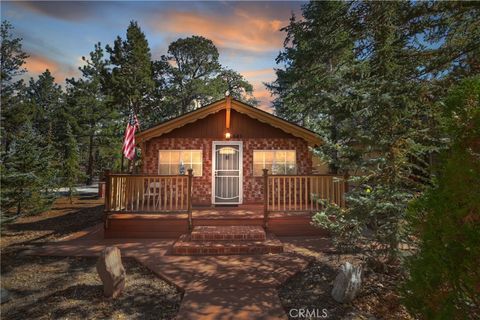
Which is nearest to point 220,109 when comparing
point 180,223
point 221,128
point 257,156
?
point 221,128

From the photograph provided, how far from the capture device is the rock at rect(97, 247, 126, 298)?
13.9 ft

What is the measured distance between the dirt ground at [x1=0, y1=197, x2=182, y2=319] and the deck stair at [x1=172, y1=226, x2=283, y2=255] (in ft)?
3.95

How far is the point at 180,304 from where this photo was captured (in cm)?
395

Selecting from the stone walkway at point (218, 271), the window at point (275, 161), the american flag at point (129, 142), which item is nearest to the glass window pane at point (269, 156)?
the window at point (275, 161)

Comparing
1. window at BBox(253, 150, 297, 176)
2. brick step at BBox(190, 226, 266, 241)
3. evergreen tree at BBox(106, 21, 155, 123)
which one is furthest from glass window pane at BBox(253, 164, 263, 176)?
evergreen tree at BBox(106, 21, 155, 123)

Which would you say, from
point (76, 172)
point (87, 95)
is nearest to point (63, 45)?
point (76, 172)

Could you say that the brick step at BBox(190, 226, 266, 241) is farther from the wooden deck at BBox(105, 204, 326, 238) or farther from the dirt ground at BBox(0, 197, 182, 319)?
the dirt ground at BBox(0, 197, 182, 319)

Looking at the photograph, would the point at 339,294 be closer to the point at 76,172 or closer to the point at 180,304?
the point at 180,304

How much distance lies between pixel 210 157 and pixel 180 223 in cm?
354

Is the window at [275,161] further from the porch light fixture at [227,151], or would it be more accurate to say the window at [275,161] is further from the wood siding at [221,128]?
the porch light fixture at [227,151]

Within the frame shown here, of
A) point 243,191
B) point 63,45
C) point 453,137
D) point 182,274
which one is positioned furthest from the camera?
point 243,191

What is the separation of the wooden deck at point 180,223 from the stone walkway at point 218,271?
31 cm

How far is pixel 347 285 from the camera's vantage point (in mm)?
4035

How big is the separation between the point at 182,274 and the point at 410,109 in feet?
17.9
